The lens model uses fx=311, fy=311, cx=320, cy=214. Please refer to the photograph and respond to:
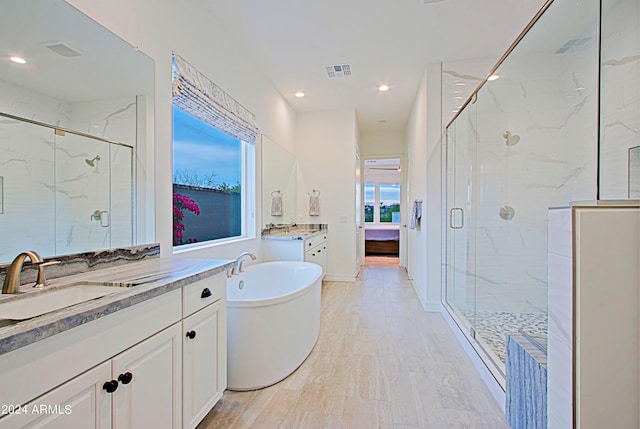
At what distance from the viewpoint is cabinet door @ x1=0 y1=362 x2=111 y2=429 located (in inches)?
30.2

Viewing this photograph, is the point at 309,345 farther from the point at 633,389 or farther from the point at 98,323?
the point at 633,389

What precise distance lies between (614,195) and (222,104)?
3161mm

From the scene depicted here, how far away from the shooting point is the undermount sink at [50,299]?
1.04m

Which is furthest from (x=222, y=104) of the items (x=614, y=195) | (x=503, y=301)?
(x=503, y=301)

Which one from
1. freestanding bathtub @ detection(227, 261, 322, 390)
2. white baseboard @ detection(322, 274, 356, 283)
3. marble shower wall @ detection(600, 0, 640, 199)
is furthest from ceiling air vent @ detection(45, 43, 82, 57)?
white baseboard @ detection(322, 274, 356, 283)

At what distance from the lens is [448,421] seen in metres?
1.69

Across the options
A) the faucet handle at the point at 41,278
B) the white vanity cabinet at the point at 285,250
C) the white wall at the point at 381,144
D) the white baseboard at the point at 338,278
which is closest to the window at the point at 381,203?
the white wall at the point at 381,144

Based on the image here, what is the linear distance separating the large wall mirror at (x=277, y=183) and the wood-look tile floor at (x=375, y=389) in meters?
1.66

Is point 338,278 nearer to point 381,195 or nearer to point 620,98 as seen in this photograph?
point 620,98

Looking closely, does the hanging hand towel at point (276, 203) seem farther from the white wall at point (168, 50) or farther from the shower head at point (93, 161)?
the shower head at point (93, 161)

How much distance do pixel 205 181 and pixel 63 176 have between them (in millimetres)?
1477

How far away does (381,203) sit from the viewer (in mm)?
9156

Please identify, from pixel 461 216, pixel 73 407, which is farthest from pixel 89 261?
pixel 461 216

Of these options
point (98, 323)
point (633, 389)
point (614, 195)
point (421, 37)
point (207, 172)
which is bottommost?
point (633, 389)
